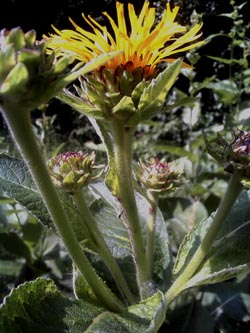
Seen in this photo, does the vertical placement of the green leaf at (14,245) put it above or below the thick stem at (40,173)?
below

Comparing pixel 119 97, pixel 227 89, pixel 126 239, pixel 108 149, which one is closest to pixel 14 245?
pixel 126 239

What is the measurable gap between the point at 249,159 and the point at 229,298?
1.56ft

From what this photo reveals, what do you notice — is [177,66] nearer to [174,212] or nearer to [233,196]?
[233,196]

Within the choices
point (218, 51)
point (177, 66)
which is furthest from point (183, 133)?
point (177, 66)

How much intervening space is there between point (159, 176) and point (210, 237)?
15 cm

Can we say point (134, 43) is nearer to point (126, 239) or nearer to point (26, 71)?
point (26, 71)

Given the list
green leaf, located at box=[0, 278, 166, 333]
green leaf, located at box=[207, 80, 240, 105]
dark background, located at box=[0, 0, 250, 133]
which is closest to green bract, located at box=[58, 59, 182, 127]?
green leaf, located at box=[0, 278, 166, 333]

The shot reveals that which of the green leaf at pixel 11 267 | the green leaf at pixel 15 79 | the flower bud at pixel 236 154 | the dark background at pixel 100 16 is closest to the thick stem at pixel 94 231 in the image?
the flower bud at pixel 236 154

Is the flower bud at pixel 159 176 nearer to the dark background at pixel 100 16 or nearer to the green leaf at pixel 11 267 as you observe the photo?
the green leaf at pixel 11 267

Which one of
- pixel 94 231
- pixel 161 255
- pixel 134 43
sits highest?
pixel 134 43

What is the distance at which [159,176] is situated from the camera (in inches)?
36.0

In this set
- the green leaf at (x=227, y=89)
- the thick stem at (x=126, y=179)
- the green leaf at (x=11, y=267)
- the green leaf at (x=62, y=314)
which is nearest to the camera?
the green leaf at (x=62, y=314)

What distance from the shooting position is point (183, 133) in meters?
4.27

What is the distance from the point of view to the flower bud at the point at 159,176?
2.99 feet
